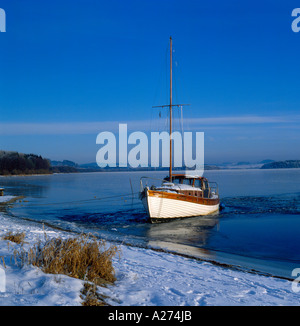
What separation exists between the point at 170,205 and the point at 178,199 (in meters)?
0.79

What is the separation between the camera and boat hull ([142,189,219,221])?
20875mm

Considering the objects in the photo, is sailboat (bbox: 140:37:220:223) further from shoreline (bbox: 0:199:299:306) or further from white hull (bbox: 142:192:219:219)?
shoreline (bbox: 0:199:299:306)

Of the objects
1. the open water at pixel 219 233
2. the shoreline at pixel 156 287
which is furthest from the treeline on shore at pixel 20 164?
the shoreline at pixel 156 287

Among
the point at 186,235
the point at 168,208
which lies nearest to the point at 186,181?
the point at 168,208

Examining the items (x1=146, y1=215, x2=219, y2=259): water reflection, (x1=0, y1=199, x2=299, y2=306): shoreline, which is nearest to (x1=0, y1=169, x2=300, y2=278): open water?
(x1=146, y1=215, x2=219, y2=259): water reflection

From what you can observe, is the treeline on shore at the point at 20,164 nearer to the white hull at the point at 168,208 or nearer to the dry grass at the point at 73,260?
the white hull at the point at 168,208

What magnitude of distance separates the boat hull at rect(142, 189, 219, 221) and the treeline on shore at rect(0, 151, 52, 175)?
450ft

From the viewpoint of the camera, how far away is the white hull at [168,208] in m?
20.9

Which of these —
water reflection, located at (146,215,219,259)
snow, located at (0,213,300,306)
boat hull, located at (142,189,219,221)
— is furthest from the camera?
boat hull, located at (142,189,219,221)

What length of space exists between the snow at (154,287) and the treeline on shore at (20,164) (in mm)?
149636

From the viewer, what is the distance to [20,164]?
496 ft

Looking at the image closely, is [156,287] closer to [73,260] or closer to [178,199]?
[73,260]
